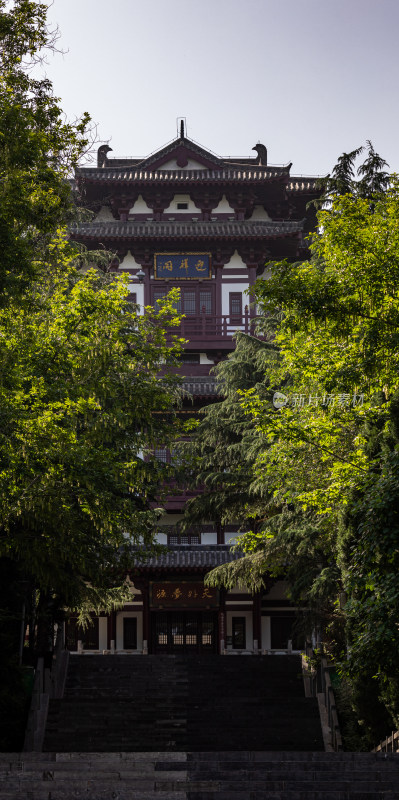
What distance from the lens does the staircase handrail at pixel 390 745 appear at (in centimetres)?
1381

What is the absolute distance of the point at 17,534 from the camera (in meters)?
13.3

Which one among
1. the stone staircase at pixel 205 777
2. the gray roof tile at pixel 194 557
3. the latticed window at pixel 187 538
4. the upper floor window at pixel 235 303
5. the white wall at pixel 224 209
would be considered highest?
the white wall at pixel 224 209

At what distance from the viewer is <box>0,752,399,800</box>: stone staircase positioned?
902cm

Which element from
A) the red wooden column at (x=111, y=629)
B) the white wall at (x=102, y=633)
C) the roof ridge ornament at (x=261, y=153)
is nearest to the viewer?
the red wooden column at (x=111, y=629)

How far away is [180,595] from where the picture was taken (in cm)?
3006

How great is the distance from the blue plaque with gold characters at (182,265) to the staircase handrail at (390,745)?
21816 millimetres

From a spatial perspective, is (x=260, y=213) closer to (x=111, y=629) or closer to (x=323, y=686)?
(x=111, y=629)

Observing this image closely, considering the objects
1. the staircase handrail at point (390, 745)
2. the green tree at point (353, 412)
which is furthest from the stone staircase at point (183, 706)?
the green tree at point (353, 412)

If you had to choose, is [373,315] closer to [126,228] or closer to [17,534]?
[17,534]

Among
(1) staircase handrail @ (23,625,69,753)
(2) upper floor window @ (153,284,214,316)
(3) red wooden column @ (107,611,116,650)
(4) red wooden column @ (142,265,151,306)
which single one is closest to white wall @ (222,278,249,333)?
(2) upper floor window @ (153,284,214,316)

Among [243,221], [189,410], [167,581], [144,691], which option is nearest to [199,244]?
[243,221]

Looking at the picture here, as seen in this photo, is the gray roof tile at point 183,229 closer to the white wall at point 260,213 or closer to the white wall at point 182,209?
the white wall at point 182,209

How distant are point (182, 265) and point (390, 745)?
893 inches

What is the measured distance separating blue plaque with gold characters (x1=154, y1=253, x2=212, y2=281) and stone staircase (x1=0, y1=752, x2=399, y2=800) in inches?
979
